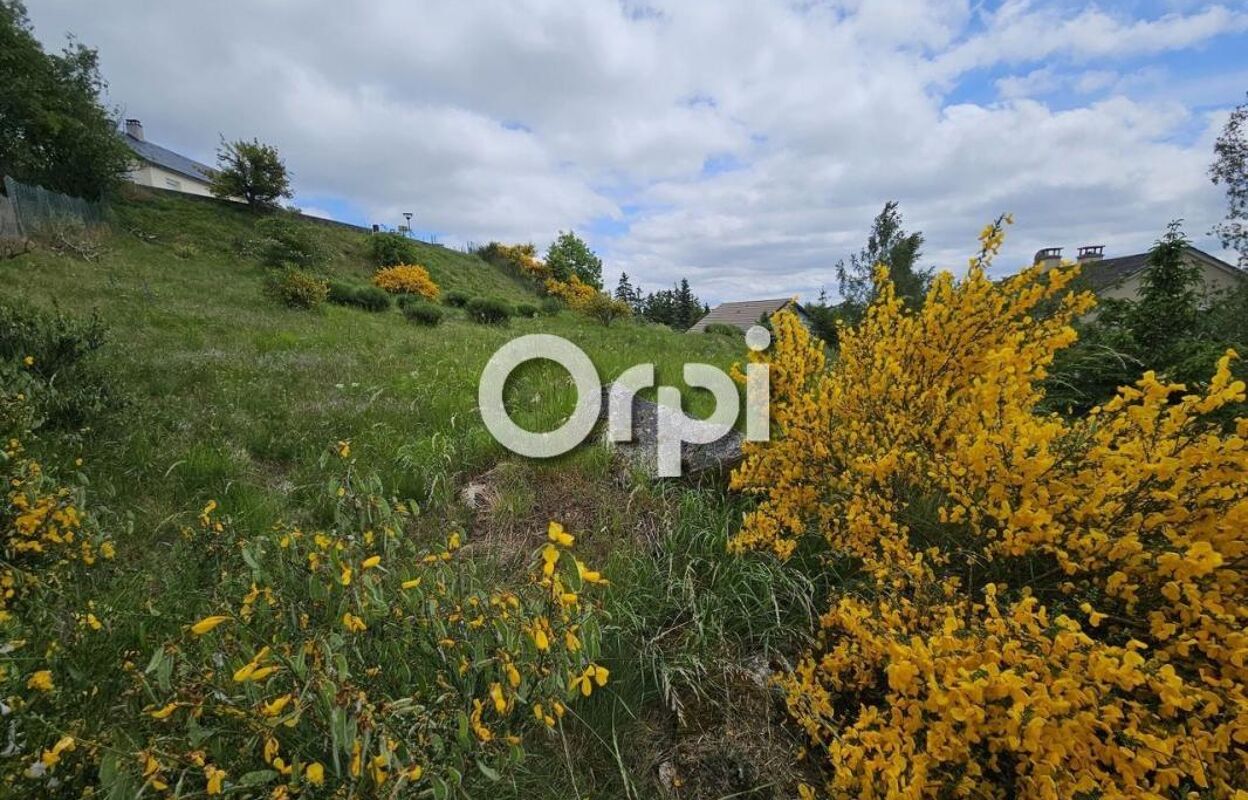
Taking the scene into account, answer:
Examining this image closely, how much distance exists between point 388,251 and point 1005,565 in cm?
2531

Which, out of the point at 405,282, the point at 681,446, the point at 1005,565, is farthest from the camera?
the point at 405,282

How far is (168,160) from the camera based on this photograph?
38.2 m

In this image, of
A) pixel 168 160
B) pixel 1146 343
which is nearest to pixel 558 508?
pixel 1146 343

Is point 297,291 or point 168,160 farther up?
point 168,160

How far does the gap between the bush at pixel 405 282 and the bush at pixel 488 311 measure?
4383mm

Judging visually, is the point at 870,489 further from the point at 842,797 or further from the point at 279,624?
the point at 279,624

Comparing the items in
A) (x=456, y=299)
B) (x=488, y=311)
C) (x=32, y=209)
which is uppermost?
(x=32, y=209)

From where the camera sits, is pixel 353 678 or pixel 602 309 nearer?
pixel 353 678

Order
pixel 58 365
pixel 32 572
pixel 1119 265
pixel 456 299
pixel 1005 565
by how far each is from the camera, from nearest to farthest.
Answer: pixel 32 572
pixel 1005 565
pixel 58 365
pixel 456 299
pixel 1119 265

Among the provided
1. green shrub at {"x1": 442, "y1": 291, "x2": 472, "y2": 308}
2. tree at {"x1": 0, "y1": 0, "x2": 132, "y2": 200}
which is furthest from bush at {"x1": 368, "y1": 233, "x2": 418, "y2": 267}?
tree at {"x1": 0, "y1": 0, "x2": 132, "y2": 200}

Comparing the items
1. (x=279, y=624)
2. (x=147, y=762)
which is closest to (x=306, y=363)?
(x=279, y=624)

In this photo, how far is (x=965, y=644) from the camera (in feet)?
5.74

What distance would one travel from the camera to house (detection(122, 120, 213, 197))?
3438 cm

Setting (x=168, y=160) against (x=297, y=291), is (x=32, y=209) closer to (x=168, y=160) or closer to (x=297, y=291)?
(x=297, y=291)
